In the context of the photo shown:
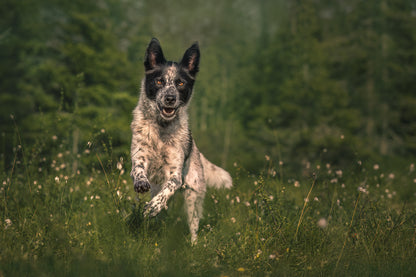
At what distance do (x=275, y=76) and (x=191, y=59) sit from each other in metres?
18.5

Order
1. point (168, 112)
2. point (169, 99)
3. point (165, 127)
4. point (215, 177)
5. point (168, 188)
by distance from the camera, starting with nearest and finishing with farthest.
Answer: point (168, 188)
point (169, 99)
point (168, 112)
point (165, 127)
point (215, 177)

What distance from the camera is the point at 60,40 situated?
19078 mm

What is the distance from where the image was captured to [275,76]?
2350cm

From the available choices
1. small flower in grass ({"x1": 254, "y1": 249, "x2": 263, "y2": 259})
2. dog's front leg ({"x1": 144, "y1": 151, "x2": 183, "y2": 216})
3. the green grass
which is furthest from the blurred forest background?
small flower in grass ({"x1": 254, "y1": 249, "x2": 263, "y2": 259})

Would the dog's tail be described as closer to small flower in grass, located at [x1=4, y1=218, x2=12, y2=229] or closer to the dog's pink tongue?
the dog's pink tongue

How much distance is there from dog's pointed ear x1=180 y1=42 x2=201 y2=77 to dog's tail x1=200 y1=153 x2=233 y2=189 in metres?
1.81

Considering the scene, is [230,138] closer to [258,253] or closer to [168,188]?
[168,188]

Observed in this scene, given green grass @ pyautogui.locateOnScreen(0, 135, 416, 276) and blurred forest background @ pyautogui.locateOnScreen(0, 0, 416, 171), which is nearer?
green grass @ pyautogui.locateOnScreen(0, 135, 416, 276)

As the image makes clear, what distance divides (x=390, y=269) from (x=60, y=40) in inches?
745

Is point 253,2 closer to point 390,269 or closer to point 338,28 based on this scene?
point 338,28

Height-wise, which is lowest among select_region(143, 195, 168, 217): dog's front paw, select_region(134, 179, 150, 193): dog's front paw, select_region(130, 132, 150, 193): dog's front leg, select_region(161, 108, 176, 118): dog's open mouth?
select_region(143, 195, 168, 217): dog's front paw

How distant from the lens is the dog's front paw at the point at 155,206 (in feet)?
14.6

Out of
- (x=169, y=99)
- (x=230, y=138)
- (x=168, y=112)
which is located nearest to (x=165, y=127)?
(x=168, y=112)

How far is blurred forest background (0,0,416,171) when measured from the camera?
18047mm
